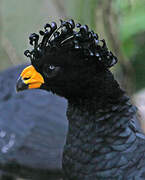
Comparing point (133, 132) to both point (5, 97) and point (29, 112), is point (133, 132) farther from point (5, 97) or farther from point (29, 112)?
point (5, 97)

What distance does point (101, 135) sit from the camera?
7.36 ft

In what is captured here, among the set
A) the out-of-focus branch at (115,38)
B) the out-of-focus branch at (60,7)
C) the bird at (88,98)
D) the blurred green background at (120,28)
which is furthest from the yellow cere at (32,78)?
the out-of-focus branch at (60,7)

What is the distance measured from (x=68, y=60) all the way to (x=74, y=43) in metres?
0.10

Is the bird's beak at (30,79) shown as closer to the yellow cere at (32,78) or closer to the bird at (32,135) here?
the yellow cere at (32,78)

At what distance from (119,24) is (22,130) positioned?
1.74m

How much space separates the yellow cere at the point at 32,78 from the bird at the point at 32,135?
1663 millimetres

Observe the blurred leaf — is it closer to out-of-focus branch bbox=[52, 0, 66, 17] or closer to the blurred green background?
the blurred green background

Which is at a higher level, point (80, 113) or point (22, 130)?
point (80, 113)

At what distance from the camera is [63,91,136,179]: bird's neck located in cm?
222

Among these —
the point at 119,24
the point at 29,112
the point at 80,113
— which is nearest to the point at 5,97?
the point at 29,112

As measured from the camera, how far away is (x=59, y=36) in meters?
2.11

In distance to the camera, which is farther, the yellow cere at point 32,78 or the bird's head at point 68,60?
the yellow cere at point 32,78

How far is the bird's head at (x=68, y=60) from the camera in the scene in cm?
210

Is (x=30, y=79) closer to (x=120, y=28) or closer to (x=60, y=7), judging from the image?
(x=120, y=28)
